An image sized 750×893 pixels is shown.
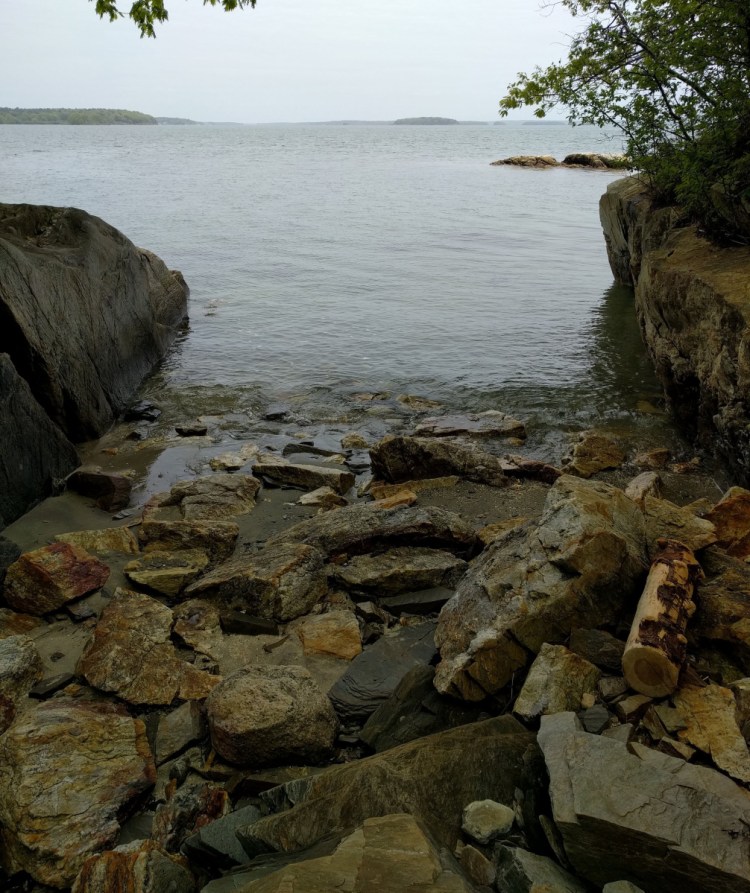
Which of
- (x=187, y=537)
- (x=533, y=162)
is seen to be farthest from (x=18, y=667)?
(x=533, y=162)

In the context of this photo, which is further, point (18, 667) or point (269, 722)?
point (18, 667)

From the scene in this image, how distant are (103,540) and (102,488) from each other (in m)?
1.32

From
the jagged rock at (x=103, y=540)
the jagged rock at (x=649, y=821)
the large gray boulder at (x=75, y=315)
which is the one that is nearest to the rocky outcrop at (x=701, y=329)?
the jagged rock at (x=649, y=821)

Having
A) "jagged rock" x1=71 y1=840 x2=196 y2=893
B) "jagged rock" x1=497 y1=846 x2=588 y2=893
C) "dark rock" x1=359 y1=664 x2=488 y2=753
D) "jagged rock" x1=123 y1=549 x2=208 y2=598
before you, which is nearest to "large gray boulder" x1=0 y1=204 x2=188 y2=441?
"jagged rock" x1=123 y1=549 x2=208 y2=598

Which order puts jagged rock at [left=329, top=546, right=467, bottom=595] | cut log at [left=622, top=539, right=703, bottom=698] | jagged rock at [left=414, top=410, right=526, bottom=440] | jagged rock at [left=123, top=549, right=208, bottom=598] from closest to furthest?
1. cut log at [left=622, top=539, right=703, bottom=698]
2. jagged rock at [left=329, top=546, right=467, bottom=595]
3. jagged rock at [left=123, top=549, right=208, bottom=598]
4. jagged rock at [left=414, top=410, right=526, bottom=440]

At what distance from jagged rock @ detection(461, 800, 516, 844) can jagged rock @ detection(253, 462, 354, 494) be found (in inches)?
193

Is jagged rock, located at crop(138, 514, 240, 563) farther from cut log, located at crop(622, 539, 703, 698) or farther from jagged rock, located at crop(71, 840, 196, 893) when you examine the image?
cut log, located at crop(622, 539, 703, 698)

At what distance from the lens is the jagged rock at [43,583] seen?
5254 mm

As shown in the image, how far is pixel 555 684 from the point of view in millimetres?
3658

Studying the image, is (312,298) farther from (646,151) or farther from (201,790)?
(201,790)

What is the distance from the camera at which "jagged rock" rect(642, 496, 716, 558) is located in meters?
4.59

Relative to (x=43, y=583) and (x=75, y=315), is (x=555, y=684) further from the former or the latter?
(x=75, y=315)

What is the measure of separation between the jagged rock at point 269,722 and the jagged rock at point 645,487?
413 centimetres

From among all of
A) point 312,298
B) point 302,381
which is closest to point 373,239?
point 312,298
